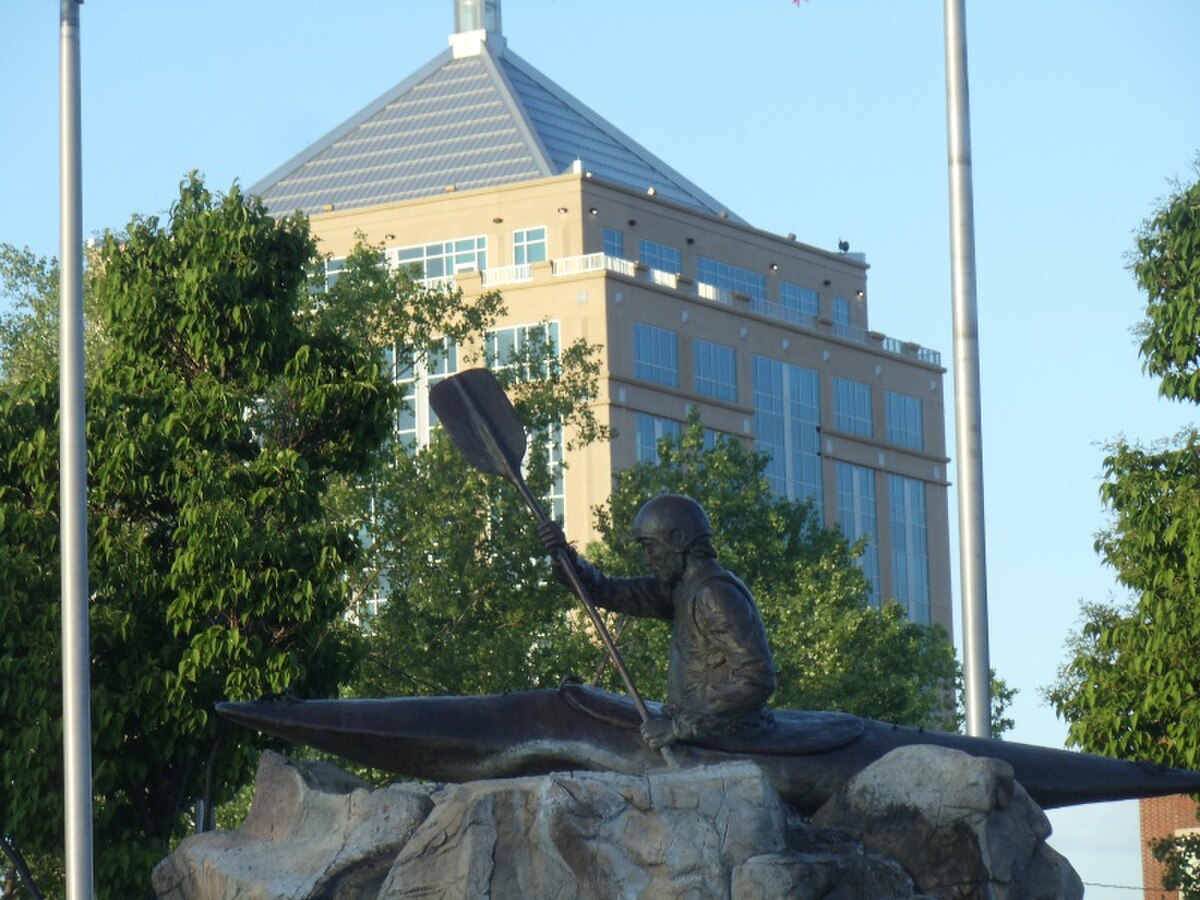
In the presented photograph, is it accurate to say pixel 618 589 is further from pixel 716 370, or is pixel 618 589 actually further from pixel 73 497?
pixel 716 370

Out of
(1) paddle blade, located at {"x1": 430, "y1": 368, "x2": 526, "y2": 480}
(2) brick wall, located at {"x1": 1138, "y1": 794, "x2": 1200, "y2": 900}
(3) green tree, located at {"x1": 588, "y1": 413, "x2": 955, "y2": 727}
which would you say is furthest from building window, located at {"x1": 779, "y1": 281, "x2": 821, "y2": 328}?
(1) paddle blade, located at {"x1": 430, "y1": 368, "x2": 526, "y2": 480}

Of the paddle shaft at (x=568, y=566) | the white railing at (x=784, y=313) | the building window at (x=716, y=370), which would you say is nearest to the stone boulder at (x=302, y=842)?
the paddle shaft at (x=568, y=566)

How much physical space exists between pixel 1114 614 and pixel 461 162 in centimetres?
5993

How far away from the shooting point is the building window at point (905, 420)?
78.8 metres

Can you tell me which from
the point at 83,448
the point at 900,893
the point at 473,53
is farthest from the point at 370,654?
the point at 473,53

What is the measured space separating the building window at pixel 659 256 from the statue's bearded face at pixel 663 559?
61.0 metres

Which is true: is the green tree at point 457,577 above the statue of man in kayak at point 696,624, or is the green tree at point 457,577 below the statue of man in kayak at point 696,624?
above

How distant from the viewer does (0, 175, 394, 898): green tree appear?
1859 centimetres

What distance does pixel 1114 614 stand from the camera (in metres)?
20.5

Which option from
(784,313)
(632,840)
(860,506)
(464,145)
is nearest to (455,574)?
(632,840)

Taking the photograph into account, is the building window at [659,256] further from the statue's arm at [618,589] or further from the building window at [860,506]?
the statue's arm at [618,589]

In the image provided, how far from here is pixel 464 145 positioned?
80000 mm

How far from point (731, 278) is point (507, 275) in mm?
9752

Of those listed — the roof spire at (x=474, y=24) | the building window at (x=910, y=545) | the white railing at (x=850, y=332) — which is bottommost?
the building window at (x=910, y=545)
